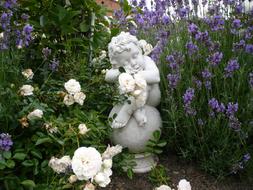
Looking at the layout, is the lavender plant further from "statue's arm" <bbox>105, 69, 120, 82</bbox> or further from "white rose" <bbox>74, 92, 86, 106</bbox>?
"white rose" <bbox>74, 92, 86, 106</bbox>

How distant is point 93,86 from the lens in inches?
105

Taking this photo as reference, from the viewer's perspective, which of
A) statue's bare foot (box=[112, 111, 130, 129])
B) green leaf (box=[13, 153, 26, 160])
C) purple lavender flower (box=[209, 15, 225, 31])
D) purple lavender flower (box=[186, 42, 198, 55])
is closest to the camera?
green leaf (box=[13, 153, 26, 160])

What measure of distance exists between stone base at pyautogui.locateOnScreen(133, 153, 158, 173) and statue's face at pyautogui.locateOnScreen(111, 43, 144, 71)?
0.50m

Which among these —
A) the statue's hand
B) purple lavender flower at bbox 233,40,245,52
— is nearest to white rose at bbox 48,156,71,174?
the statue's hand

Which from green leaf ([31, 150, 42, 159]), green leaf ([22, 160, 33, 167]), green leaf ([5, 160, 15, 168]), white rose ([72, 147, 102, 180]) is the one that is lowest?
green leaf ([22, 160, 33, 167])

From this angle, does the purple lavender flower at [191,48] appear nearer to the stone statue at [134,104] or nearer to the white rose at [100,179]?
the stone statue at [134,104]

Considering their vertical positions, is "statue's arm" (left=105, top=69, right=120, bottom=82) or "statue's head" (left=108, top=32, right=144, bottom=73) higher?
"statue's head" (left=108, top=32, right=144, bottom=73)

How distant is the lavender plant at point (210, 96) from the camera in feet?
7.50

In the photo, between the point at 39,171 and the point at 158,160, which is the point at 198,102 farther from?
the point at 39,171

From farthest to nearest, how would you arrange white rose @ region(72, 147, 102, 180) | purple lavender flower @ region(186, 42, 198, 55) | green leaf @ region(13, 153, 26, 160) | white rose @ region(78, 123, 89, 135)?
purple lavender flower @ region(186, 42, 198, 55) < white rose @ region(78, 123, 89, 135) < green leaf @ region(13, 153, 26, 160) < white rose @ region(72, 147, 102, 180)

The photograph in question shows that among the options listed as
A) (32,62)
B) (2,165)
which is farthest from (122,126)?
(32,62)

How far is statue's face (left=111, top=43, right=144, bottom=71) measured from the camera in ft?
7.42

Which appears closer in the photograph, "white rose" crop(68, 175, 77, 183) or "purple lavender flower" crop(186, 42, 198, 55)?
"white rose" crop(68, 175, 77, 183)

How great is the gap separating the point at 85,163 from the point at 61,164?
21cm
